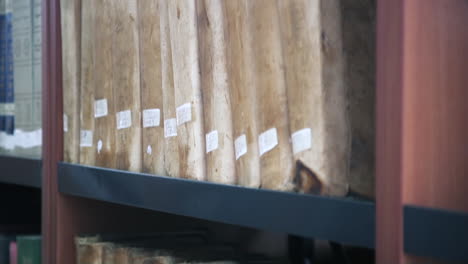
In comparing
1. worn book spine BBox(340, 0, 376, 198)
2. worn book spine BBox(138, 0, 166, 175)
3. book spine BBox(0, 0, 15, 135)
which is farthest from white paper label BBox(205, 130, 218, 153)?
book spine BBox(0, 0, 15, 135)

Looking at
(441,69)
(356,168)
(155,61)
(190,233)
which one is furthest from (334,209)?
(190,233)

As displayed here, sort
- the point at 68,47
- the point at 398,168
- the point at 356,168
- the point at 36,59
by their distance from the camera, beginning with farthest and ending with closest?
the point at 36,59, the point at 68,47, the point at 356,168, the point at 398,168

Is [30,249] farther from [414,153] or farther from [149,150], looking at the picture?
[414,153]

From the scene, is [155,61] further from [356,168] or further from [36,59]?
[36,59]

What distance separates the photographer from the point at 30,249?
4.66 feet

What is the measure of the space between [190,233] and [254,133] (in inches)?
20.3

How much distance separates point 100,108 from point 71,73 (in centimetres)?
13

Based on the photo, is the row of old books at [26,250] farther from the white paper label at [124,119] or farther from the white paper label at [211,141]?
the white paper label at [211,141]

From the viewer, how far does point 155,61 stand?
101cm

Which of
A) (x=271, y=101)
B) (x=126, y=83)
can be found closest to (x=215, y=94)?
(x=271, y=101)

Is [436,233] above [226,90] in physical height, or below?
below

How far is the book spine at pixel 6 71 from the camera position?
5.07ft

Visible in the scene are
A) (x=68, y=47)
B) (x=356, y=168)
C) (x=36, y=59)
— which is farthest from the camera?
(x=36, y=59)

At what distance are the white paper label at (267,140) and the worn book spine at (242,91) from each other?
0.05ft
